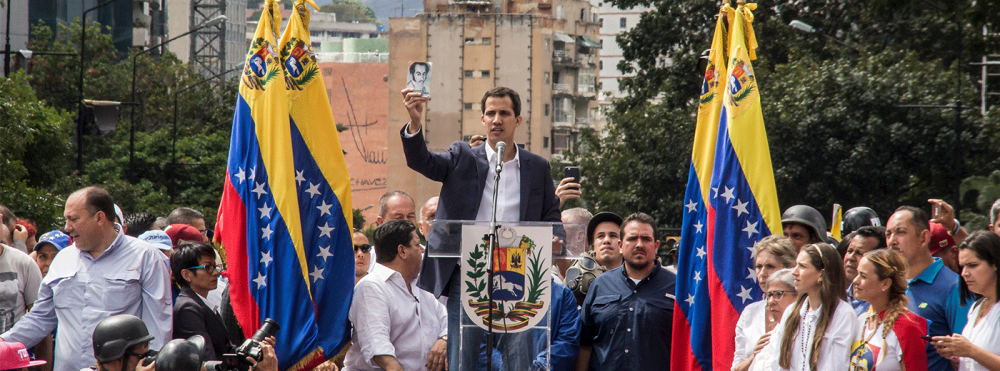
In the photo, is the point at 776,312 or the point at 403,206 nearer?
the point at 776,312

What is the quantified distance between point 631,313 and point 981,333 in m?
2.06

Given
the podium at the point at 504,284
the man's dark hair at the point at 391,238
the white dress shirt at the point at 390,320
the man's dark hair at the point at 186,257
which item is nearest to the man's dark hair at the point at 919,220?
the podium at the point at 504,284

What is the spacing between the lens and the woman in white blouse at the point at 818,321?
5531 millimetres

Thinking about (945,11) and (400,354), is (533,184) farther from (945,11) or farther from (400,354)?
(945,11)

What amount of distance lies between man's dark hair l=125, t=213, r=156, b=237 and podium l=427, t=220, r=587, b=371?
4303mm

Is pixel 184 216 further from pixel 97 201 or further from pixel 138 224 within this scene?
pixel 97 201

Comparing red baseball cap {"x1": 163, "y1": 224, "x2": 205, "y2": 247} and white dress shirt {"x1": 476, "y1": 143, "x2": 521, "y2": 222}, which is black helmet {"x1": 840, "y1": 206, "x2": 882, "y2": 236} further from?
red baseball cap {"x1": 163, "y1": 224, "x2": 205, "y2": 247}

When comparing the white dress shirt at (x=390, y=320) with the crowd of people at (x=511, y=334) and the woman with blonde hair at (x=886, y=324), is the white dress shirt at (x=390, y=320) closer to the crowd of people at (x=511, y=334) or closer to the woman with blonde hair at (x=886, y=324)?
the crowd of people at (x=511, y=334)

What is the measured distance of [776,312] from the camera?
6062mm

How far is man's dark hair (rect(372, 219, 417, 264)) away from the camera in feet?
21.3

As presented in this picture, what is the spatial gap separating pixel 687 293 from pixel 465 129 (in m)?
70.1

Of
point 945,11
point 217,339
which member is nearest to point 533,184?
point 217,339

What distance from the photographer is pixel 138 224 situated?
913 centimetres

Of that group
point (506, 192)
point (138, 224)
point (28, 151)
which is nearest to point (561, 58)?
point (28, 151)
